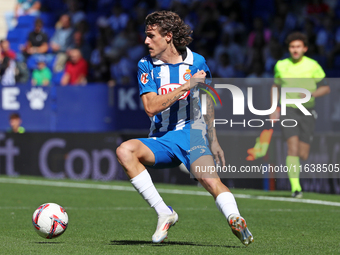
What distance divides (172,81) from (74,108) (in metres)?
8.80

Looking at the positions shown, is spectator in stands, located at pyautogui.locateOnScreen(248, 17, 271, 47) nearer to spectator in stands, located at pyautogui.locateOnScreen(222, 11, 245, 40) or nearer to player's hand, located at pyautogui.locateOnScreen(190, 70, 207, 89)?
spectator in stands, located at pyautogui.locateOnScreen(222, 11, 245, 40)

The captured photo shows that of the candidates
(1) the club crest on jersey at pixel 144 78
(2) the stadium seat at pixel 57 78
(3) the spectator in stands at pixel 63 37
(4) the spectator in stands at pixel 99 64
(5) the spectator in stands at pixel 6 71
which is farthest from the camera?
(3) the spectator in stands at pixel 63 37

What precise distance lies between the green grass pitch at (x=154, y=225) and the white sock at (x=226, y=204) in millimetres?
312

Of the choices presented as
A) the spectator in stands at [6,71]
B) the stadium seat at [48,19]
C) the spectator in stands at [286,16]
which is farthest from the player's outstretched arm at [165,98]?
the stadium seat at [48,19]

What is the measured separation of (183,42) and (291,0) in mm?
10497

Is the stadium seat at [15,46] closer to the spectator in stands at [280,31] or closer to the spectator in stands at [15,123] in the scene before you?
the spectator in stands at [15,123]

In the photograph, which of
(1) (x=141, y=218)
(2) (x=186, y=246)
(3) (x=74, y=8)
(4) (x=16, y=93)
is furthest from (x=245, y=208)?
(3) (x=74, y=8)

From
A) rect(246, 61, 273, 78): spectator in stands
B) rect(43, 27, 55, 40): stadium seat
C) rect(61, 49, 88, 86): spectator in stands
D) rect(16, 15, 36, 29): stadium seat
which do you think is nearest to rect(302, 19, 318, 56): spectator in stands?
rect(246, 61, 273, 78): spectator in stands

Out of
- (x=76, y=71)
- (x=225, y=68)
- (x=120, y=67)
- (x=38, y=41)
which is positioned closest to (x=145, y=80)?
(x=225, y=68)

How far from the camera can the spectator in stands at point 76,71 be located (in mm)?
15352

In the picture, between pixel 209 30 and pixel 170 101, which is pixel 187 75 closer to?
pixel 170 101

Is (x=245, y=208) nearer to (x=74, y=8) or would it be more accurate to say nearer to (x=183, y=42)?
(x=183, y=42)

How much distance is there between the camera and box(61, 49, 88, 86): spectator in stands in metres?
15.4

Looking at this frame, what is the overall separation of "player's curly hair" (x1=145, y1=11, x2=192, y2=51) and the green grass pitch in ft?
5.60
